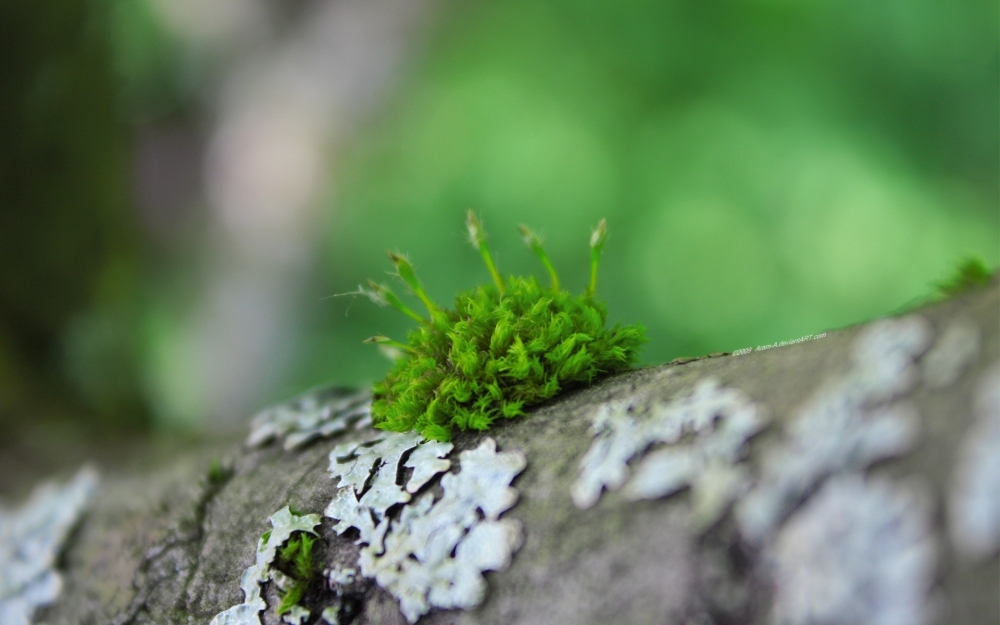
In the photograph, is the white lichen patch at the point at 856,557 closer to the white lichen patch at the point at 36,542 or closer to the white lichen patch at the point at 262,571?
the white lichen patch at the point at 262,571

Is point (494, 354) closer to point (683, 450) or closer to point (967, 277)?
point (683, 450)

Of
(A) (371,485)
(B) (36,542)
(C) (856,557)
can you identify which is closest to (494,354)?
(A) (371,485)

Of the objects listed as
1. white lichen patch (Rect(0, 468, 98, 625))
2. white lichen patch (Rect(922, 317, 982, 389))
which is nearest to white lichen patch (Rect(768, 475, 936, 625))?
white lichen patch (Rect(922, 317, 982, 389))

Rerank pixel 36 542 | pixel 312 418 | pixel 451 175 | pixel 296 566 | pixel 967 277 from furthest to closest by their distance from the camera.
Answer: pixel 451 175, pixel 36 542, pixel 312 418, pixel 296 566, pixel 967 277

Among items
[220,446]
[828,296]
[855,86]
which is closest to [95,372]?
[220,446]

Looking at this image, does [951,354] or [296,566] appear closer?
[951,354]

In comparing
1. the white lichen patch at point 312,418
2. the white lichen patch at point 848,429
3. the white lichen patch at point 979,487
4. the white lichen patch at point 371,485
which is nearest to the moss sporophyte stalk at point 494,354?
the white lichen patch at point 371,485

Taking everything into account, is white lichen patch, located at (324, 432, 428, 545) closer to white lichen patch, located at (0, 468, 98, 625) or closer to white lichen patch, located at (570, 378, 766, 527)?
white lichen patch, located at (570, 378, 766, 527)
